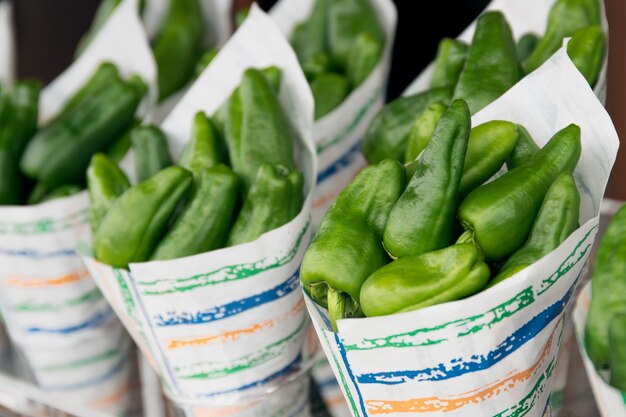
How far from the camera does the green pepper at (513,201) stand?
0.65m

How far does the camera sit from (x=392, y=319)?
23.6 inches

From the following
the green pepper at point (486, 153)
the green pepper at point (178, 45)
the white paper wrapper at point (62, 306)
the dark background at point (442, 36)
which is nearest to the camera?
the green pepper at point (486, 153)

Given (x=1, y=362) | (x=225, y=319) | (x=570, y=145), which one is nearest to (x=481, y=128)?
(x=570, y=145)

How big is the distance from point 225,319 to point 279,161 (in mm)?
174

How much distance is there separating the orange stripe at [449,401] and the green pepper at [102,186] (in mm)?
385

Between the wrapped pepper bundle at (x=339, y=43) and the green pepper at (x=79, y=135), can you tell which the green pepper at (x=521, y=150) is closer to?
the wrapped pepper bundle at (x=339, y=43)

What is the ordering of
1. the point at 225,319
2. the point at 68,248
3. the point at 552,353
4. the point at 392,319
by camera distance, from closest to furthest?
the point at 392,319, the point at 552,353, the point at 225,319, the point at 68,248

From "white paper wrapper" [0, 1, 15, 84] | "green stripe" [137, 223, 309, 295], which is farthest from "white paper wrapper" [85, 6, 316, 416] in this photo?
"white paper wrapper" [0, 1, 15, 84]

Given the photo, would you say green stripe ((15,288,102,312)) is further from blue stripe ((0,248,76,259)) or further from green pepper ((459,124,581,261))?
green pepper ((459,124,581,261))

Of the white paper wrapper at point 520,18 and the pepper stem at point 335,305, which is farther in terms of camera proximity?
the white paper wrapper at point 520,18

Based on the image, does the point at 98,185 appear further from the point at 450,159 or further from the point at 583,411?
the point at 583,411

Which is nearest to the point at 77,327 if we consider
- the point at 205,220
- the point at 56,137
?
the point at 56,137

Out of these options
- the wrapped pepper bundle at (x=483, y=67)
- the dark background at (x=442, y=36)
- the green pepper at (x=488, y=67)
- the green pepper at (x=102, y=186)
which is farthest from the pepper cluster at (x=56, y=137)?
the dark background at (x=442, y=36)

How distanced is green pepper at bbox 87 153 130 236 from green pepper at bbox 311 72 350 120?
24 centimetres
